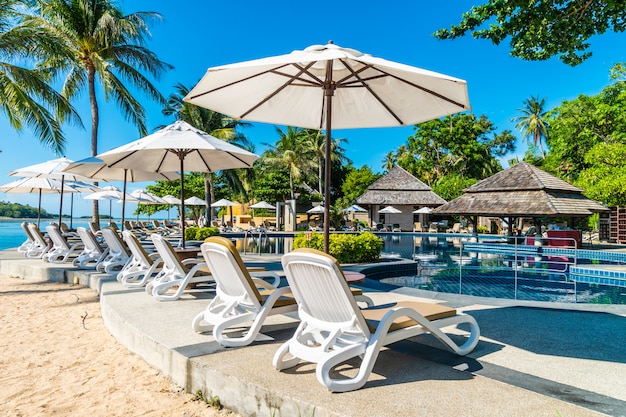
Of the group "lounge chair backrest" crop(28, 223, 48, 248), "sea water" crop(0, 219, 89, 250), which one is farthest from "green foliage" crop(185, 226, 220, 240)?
"lounge chair backrest" crop(28, 223, 48, 248)

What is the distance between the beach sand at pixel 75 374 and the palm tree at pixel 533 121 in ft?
158

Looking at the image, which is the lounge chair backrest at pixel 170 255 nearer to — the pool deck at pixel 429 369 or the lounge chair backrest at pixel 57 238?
the pool deck at pixel 429 369

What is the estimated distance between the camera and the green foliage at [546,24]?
27.6ft

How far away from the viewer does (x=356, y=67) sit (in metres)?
4.95

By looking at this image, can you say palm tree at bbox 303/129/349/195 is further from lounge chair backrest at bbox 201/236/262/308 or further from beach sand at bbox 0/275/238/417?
lounge chair backrest at bbox 201/236/262/308

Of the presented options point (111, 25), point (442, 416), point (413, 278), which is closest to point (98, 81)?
point (111, 25)

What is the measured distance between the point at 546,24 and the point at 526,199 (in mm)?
13225

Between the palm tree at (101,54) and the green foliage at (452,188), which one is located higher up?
the palm tree at (101,54)

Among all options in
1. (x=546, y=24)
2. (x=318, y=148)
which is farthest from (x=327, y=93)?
(x=318, y=148)

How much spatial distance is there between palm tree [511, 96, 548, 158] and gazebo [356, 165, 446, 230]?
16.9 m

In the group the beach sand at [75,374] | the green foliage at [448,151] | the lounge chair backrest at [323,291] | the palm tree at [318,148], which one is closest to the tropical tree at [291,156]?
the palm tree at [318,148]

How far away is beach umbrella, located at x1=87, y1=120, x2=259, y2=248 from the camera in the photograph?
611cm

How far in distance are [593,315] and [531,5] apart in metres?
6.07

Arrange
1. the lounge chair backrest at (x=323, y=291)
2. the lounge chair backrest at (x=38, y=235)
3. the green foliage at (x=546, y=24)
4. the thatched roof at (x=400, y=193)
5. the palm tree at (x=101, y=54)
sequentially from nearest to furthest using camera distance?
the lounge chair backrest at (x=323, y=291)
the green foliage at (x=546, y=24)
the lounge chair backrest at (x=38, y=235)
the palm tree at (x=101, y=54)
the thatched roof at (x=400, y=193)
